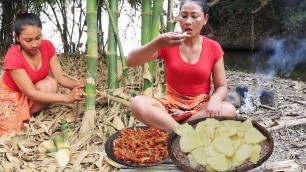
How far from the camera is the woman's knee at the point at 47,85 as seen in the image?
3.03 m

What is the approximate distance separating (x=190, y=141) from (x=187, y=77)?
A: 61 cm

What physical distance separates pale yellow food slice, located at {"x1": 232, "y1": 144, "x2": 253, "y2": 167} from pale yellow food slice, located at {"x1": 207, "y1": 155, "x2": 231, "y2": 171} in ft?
0.17

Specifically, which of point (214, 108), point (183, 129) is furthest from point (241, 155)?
point (214, 108)

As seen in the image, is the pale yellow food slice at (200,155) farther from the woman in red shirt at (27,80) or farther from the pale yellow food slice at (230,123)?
the woman in red shirt at (27,80)

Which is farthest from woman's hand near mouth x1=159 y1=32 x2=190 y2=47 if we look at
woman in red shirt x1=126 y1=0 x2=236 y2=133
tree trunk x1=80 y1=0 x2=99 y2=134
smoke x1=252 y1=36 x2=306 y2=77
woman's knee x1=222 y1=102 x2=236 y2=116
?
smoke x1=252 y1=36 x2=306 y2=77

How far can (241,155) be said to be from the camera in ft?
6.44

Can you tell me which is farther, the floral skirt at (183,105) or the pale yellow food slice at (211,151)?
the floral skirt at (183,105)

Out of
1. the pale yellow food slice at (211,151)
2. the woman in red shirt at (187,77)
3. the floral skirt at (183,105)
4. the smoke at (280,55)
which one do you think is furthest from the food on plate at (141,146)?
the smoke at (280,55)

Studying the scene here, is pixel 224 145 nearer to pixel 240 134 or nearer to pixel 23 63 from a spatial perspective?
pixel 240 134

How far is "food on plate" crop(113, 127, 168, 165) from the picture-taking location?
2309 millimetres

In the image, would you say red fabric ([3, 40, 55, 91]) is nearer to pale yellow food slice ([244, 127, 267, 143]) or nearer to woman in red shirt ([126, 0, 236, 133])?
woman in red shirt ([126, 0, 236, 133])

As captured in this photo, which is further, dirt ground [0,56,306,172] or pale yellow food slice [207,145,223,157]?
dirt ground [0,56,306,172]

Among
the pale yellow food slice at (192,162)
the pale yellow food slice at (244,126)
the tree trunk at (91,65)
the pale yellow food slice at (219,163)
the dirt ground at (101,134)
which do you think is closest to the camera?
the pale yellow food slice at (219,163)

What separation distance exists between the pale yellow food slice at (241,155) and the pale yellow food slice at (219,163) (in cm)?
5
